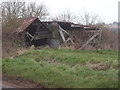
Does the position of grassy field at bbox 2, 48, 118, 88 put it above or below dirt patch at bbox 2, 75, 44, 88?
above

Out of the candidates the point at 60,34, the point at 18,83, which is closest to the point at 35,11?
the point at 60,34

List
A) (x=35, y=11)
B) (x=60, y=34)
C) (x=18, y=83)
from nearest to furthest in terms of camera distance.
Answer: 1. (x=18, y=83)
2. (x=60, y=34)
3. (x=35, y=11)

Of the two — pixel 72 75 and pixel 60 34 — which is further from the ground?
pixel 60 34

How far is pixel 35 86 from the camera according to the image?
7.81 metres

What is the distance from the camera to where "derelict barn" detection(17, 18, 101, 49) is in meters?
22.2

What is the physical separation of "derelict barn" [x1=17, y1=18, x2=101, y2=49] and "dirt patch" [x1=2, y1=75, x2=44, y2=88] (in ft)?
41.7

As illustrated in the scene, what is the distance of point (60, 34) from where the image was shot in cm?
2244

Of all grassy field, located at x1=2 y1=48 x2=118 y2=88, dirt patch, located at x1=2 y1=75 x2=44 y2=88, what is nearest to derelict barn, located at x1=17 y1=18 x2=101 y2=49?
grassy field, located at x1=2 y1=48 x2=118 y2=88

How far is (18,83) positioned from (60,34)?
47.2ft

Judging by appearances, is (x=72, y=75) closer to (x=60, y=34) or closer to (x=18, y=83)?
(x=18, y=83)

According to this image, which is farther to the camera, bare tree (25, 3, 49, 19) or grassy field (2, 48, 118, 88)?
bare tree (25, 3, 49, 19)

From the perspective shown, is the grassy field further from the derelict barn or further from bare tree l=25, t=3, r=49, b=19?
bare tree l=25, t=3, r=49, b=19

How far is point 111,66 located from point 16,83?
399 centimetres

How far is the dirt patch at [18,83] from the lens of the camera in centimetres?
793
